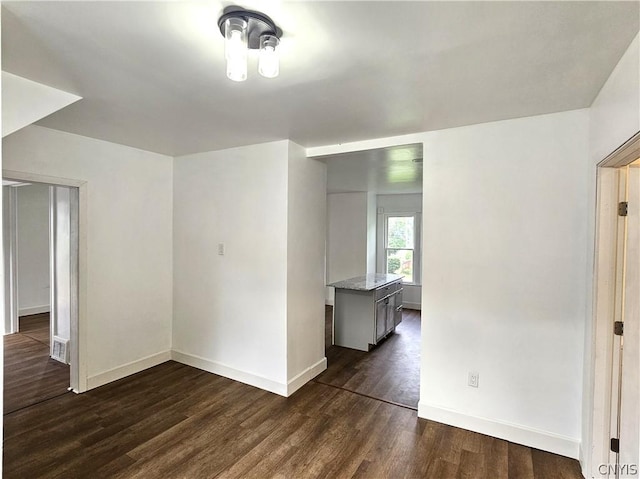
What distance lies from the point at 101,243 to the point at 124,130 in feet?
3.89

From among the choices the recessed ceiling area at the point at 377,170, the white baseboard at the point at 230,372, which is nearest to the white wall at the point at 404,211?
the recessed ceiling area at the point at 377,170

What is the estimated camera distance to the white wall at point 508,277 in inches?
92.4

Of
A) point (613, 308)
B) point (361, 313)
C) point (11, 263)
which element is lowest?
point (361, 313)

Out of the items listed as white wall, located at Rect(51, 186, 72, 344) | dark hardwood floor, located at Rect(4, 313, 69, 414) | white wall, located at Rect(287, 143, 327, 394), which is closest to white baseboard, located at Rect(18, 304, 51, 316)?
dark hardwood floor, located at Rect(4, 313, 69, 414)

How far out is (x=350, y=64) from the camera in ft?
5.71

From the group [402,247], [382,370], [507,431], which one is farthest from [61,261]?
[402,247]

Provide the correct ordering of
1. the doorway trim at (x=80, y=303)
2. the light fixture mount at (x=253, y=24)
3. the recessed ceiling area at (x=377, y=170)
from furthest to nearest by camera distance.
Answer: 1. the recessed ceiling area at (x=377, y=170)
2. the doorway trim at (x=80, y=303)
3. the light fixture mount at (x=253, y=24)

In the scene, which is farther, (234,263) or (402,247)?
(402,247)

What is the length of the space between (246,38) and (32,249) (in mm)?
6931

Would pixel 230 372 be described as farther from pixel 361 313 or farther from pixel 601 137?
pixel 601 137

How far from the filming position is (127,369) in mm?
3572

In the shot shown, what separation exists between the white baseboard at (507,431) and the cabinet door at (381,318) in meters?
1.71

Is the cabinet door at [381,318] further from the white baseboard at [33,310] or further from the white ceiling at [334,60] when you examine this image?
the white baseboard at [33,310]

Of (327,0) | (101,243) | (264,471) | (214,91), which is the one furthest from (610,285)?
(101,243)
